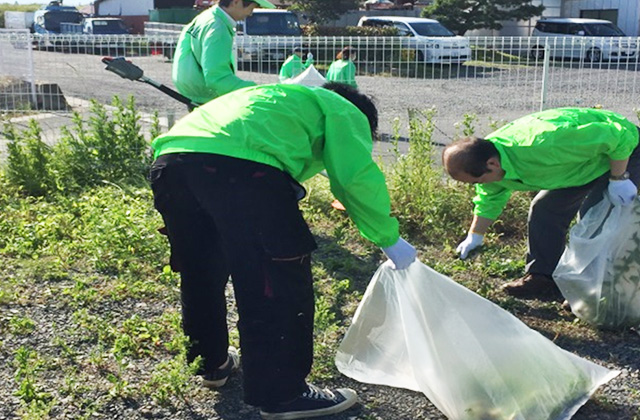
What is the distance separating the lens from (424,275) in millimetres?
3064

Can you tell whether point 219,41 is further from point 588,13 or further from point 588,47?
point 588,13

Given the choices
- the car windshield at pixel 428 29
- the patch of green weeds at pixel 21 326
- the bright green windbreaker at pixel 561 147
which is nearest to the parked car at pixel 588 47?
the bright green windbreaker at pixel 561 147

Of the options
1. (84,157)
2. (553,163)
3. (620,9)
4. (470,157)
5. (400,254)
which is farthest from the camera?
(620,9)

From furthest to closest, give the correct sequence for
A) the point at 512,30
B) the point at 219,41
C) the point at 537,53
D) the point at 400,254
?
the point at 512,30 < the point at 537,53 < the point at 219,41 < the point at 400,254

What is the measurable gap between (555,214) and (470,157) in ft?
2.66

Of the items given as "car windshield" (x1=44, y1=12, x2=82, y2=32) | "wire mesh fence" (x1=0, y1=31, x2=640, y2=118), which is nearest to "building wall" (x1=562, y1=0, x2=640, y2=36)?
"car windshield" (x1=44, y1=12, x2=82, y2=32)

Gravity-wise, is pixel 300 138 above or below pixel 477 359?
above

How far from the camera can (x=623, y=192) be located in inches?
148

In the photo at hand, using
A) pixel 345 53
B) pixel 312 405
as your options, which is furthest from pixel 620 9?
pixel 312 405

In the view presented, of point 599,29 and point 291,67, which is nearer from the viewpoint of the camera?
point 291,67

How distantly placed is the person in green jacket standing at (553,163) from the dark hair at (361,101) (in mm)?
658

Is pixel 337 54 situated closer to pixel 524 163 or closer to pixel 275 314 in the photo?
pixel 524 163

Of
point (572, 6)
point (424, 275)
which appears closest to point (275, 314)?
point (424, 275)

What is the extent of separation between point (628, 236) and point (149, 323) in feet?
7.34
